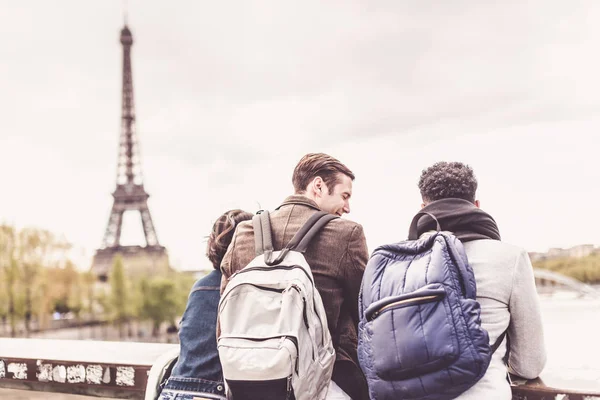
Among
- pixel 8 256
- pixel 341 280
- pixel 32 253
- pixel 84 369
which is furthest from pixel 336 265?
pixel 32 253

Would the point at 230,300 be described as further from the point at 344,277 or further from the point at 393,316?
the point at 393,316

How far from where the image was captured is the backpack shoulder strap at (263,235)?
2.03 meters

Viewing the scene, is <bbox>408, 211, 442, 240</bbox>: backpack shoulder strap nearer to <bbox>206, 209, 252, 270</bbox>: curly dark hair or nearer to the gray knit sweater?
the gray knit sweater

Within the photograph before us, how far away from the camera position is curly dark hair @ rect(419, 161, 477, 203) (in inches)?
81.0

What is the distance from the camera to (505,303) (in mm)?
1865

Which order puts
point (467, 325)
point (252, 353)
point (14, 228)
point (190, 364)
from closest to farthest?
point (467, 325), point (252, 353), point (190, 364), point (14, 228)

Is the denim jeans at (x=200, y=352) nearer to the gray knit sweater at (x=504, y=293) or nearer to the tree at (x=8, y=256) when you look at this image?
the gray knit sweater at (x=504, y=293)

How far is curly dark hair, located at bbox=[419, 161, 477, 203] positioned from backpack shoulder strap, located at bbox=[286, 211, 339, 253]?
0.34 metres

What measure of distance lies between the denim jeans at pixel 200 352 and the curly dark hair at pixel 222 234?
2.7 inches

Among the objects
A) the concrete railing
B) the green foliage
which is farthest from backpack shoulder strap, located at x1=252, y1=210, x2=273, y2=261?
the green foliage

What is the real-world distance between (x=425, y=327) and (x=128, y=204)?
45.2 metres

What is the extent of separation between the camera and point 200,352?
2.31 meters

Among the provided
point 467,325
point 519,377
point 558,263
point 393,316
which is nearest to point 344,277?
point 393,316

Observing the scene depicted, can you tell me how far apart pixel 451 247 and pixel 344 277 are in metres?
0.39
